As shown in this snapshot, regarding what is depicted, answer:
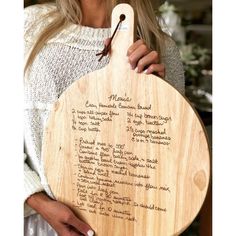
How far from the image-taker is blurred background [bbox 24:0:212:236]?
632mm

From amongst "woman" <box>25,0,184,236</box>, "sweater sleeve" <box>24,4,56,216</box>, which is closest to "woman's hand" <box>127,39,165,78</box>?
"woman" <box>25,0,184,236</box>

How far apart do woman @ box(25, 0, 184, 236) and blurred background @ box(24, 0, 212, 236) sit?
0.01 metres

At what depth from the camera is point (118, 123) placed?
2.24 ft

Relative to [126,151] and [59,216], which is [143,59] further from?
[59,216]

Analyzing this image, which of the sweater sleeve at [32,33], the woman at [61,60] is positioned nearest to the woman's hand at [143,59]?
the woman at [61,60]

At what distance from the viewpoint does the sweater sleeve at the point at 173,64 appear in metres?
0.67

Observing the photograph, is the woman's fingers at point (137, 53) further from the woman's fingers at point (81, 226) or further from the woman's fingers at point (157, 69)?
the woman's fingers at point (81, 226)

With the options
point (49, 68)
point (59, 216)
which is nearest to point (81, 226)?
point (59, 216)

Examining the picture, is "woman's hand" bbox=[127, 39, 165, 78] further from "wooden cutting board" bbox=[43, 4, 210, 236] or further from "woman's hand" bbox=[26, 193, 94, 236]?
"woman's hand" bbox=[26, 193, 94, 236]

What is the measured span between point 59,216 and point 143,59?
0.24 m

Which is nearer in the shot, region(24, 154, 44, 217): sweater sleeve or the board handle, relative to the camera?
the board handle

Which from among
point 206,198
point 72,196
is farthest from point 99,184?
point 206,198
